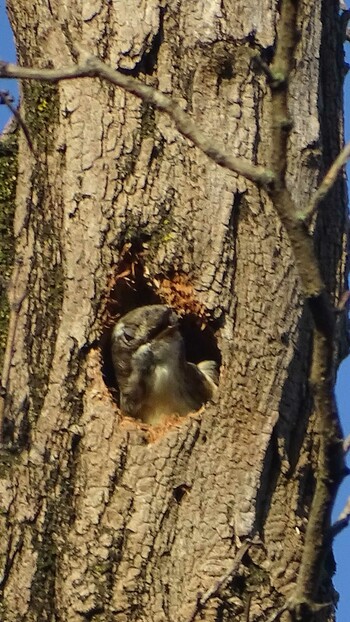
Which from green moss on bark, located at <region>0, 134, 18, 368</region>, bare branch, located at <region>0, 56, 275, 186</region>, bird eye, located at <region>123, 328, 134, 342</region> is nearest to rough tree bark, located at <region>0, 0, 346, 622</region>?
green moss on bark, located at <region>0, 134, 18, 368</region>

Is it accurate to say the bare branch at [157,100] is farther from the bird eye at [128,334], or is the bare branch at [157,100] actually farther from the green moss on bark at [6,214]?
the bird eye at [128,334]

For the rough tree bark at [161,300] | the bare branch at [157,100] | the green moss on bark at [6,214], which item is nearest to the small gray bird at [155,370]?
the rough tree bark at [161,300]

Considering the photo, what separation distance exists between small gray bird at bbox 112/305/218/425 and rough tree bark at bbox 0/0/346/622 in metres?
0.19

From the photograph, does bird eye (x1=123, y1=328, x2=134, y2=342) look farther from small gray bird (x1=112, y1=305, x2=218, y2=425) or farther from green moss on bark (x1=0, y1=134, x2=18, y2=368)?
green moss on bark (x1=0, y1=134, x2=18, y2=368)

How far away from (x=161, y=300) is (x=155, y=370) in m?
0.57

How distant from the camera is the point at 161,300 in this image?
15.0ft

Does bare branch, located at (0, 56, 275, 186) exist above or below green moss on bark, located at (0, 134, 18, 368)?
below

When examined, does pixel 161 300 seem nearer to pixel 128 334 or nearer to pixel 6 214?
pixel 128 334

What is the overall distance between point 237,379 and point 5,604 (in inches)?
41.0

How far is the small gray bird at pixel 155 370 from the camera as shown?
4.76 m

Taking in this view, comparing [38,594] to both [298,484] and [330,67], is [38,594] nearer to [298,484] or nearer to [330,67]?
[298,484]

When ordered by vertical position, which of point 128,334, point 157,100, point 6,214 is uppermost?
point 6,214

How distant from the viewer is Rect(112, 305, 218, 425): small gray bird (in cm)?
476

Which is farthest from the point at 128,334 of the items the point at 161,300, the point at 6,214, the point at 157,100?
the point at 157,100
